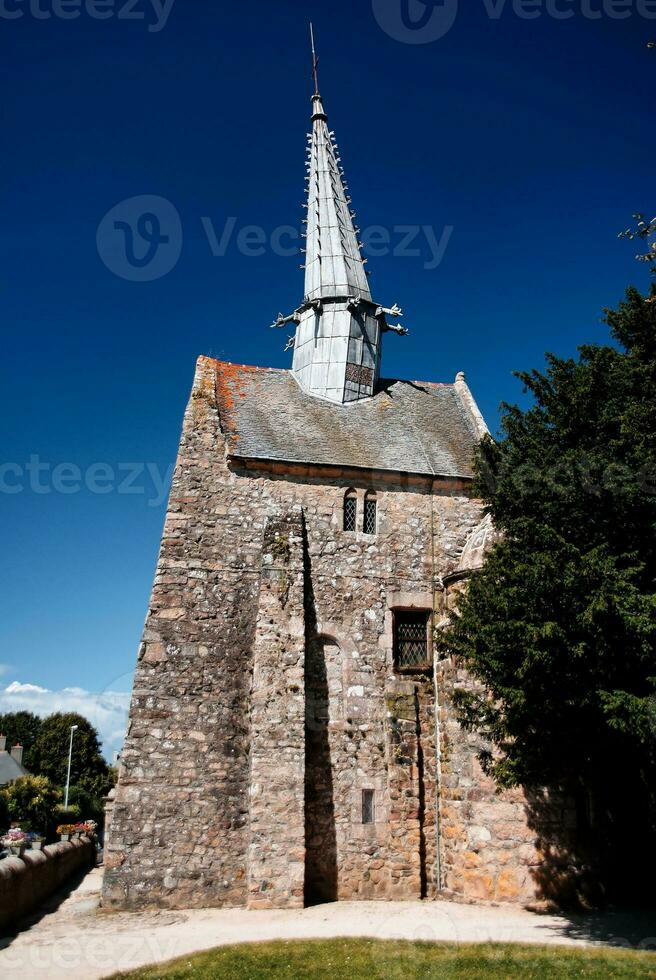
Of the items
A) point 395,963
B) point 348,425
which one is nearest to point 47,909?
point 395,963

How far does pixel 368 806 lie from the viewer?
618 inches

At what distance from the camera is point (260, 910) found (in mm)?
13648

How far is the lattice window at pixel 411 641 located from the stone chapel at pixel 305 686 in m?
0.04

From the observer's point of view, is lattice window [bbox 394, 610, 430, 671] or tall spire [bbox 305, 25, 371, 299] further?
tall spire [bbox 305, 25, 371, 299]

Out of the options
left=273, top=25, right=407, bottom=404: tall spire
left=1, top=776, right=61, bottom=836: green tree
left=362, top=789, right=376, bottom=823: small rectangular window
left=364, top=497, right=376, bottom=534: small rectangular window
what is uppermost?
left=273, top=25, right=407, bottom=404: tall spire

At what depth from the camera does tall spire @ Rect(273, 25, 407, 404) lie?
2239 centimetres

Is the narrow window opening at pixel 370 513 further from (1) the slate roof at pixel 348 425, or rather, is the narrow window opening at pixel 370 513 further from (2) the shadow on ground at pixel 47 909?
(2) the shadow on ground at pixel 47 909

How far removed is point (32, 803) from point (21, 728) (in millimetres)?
40499

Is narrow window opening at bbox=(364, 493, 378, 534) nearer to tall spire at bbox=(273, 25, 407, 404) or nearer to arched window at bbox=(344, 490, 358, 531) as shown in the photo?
arched window at bbox=(344, 490, 358, 531)

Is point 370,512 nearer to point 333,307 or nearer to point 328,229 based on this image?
point 333,307

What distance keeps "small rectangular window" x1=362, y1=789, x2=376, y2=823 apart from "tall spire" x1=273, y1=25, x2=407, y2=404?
11.6 meters

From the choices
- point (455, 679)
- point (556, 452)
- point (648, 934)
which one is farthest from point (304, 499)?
point (648, 934)

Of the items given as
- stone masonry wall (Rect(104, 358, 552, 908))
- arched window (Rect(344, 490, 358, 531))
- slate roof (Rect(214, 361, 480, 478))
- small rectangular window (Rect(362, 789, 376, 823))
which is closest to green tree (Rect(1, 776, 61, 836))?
stone masonry wall (Rect(104, 358, 552, 908))

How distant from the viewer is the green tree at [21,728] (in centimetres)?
6481
